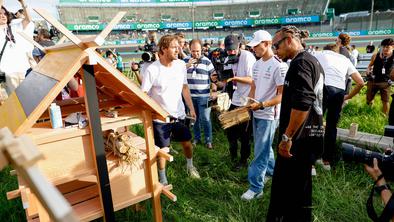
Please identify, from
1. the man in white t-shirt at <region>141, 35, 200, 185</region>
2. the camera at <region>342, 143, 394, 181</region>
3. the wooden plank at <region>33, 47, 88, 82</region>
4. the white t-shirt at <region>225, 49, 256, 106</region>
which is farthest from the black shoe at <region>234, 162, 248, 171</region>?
the wooden plank at <region>33, 47, 88, 82</region>

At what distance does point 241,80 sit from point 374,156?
2535 millimetres

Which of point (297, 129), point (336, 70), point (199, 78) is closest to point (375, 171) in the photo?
point (297, 129)

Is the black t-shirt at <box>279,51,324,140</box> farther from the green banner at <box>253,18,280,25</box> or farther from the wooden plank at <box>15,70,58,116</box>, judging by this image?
the green banner at <box>253,18,280,25</box>

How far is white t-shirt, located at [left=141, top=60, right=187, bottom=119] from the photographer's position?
3.32 metres

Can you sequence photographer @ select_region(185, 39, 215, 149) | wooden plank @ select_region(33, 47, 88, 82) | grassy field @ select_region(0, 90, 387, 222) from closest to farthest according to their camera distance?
wooden plank @ select_region(33, 47, 88, 82)
grassy field @ select_region(0, 90, 387, 222)
photographer @ select_region(185, 39, 215, 149)

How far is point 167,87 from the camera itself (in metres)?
3.41

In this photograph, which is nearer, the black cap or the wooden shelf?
the wooden shelf

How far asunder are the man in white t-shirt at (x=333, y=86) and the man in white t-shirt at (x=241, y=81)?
1067 millimetres

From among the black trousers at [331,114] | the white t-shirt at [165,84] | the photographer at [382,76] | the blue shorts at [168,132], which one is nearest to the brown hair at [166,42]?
the white t-shirt at [165,84]

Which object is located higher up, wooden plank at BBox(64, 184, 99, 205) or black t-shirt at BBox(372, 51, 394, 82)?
black t-shirt at BBox(372, 51, 394, 82)

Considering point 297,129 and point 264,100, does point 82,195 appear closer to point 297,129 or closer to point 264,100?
point 297,129

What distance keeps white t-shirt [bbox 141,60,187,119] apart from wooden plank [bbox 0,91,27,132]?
1.36m

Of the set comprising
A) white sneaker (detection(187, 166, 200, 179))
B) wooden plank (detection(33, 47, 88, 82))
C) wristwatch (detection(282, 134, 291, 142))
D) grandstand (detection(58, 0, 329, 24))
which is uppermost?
grandstand (detection(58, 0, 329, 24))

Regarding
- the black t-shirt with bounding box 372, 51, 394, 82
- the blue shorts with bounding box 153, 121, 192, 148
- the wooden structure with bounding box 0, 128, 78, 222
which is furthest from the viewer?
the black t-shirt with bounding box 372, 51, 394, 82
